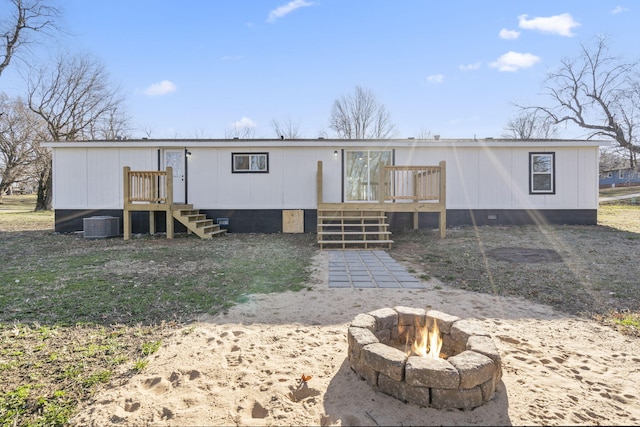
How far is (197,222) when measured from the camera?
8.82 m

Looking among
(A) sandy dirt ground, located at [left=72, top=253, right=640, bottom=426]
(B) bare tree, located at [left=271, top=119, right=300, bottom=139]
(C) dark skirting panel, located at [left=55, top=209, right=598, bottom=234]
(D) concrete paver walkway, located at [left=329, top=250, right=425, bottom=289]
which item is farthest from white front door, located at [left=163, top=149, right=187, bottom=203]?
(B) bare tree, located at [left=271, top=119, right=300, bottom=139]

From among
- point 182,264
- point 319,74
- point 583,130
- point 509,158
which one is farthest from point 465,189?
point 583,130

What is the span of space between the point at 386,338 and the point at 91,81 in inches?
1185

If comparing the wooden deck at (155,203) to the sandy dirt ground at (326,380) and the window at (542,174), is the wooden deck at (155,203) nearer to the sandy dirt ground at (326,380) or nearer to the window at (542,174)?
the sandy dirt ground at (326,380)

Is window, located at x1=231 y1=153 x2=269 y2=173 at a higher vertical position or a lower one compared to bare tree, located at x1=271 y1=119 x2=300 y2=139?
lower

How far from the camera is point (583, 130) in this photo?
72.4ft

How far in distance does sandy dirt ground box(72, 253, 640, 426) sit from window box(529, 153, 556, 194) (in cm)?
811

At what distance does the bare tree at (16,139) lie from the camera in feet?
69.7

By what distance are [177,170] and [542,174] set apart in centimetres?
1150

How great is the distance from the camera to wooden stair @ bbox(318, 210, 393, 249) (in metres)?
7.75

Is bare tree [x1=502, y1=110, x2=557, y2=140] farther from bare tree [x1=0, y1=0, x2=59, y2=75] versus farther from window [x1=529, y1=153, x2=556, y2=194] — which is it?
bare tree [x1=0, y1=0, x2=59, y2=75]

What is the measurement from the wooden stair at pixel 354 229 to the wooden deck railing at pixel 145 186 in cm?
405

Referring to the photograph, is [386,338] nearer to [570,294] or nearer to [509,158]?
[570,294]

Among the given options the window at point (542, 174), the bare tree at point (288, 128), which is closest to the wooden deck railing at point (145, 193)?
the window at point (542, 174)
